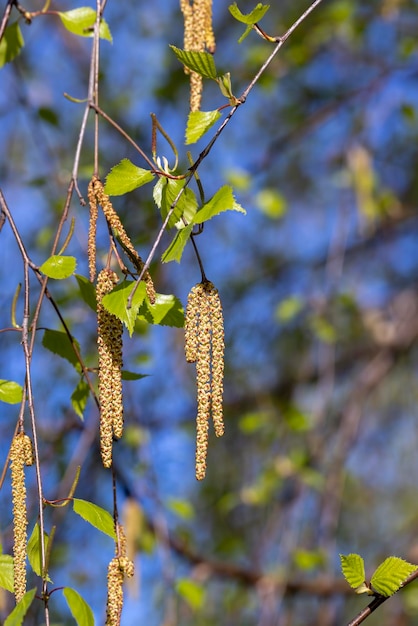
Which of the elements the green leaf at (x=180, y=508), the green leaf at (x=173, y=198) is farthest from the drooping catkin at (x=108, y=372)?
the green leaf at (x=180, y=508)

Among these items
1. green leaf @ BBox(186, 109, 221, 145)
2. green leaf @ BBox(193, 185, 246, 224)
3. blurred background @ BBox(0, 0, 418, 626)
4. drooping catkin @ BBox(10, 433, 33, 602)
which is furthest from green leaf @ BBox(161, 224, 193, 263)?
blurred background @ BBox(0, 0, 418, 626)

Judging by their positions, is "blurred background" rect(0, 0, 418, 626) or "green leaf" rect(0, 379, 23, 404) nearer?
"green leaf" rect(0, 379, 23, 404)

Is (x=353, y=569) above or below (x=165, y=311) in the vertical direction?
below

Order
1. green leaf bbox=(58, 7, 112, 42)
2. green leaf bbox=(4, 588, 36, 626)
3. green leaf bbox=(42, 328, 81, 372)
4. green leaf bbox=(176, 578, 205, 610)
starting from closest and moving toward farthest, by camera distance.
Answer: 1. green leaf bbox=(4, 588, 36, 626)
2. green leaf bbox=(42, 328, 81, 372)
3. green leaf bbox=(58, 7, 112, 42)
4. green leaf bbox=(176, 578, 205, 610)

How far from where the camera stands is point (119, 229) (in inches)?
39.2

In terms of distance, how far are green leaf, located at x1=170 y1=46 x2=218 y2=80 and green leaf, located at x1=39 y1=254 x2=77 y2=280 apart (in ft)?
0.96

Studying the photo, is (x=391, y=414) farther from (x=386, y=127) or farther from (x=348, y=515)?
(x=386, y=127)

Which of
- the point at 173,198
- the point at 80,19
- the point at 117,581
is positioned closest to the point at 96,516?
the point at 117,581

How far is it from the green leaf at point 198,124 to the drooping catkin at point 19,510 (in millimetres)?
439

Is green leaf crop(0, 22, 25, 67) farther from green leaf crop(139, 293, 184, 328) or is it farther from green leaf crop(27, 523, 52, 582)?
green leaf crop(27, 523, 52, 582)

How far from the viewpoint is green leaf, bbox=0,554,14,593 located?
3.59 feet

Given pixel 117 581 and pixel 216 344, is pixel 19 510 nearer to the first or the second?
pixel 117 581

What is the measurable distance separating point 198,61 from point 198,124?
8 cm

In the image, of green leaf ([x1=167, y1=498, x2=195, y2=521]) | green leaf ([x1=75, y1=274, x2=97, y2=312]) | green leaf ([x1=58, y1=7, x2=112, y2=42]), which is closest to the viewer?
green leaf ([x1=75, y1=274, x2=97, y2=312])
